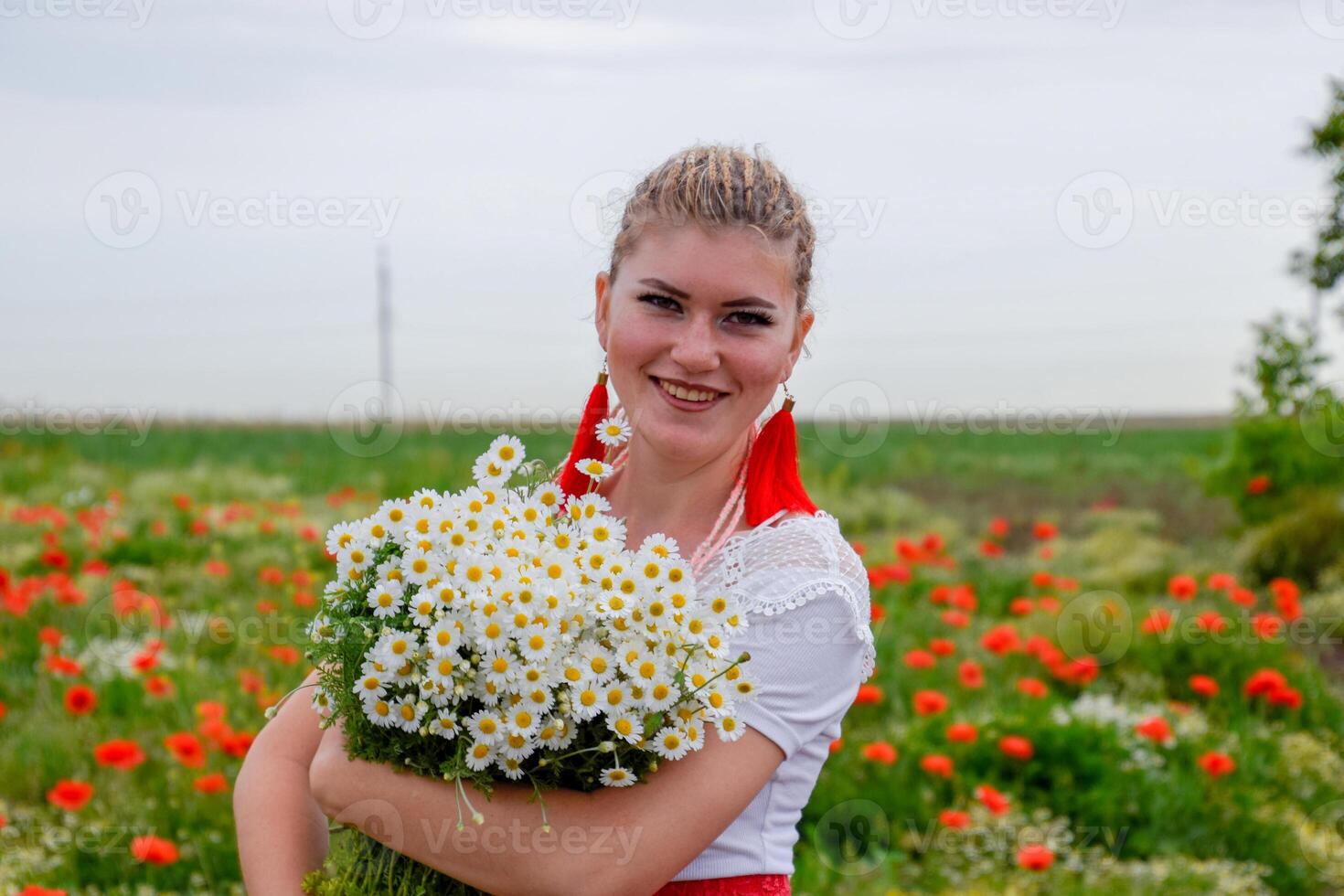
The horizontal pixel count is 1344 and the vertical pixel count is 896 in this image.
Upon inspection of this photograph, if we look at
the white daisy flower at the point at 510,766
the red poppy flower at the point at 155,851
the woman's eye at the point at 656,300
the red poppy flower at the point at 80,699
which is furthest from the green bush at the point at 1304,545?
the white daisy flower at the point at 510,766

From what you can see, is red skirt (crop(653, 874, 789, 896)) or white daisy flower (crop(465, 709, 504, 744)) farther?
red skirt (crop(653, 874, 789, 896))

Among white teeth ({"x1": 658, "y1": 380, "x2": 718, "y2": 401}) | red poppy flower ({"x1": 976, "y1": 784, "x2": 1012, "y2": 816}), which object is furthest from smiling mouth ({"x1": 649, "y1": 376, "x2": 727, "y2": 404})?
red poppy flower ({"x1": 976, "y1": 784, "x2": 1012, "y2": 816})

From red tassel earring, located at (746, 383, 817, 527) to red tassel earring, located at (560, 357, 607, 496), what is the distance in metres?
0.36

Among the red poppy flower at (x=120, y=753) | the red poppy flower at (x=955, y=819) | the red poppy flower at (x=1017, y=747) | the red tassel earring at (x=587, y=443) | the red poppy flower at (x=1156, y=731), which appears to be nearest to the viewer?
the red tassel earring at (x=587, y=443)

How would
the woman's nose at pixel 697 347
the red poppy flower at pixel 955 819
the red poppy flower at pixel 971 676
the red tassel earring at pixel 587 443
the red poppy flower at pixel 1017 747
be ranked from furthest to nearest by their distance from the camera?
the red poppy flower at pixel 971 676 → the red poppy flower at pixel 1017 747 → the red poppy flower at pixel 955 819 → the red tassel earring at pixel 587 443 → the woman's nose at pixel 697 347

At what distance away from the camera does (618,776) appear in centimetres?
203

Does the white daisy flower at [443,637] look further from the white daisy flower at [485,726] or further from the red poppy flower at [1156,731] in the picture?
the red poppy flower at [1156,731]

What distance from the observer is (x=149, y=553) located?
8.66 metres

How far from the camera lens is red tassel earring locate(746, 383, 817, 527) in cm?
259

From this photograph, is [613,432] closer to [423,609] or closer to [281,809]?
[423,609]

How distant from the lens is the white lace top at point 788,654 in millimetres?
2260

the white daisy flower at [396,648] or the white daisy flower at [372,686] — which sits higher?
the white daisy flower at [396,648]

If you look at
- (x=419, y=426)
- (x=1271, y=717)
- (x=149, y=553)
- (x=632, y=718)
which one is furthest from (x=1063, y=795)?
(x=419, y=426)

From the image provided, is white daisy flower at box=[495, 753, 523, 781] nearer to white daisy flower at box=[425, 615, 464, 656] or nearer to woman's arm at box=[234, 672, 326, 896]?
white daisy flower at box=[425, 615, 464, 656]
